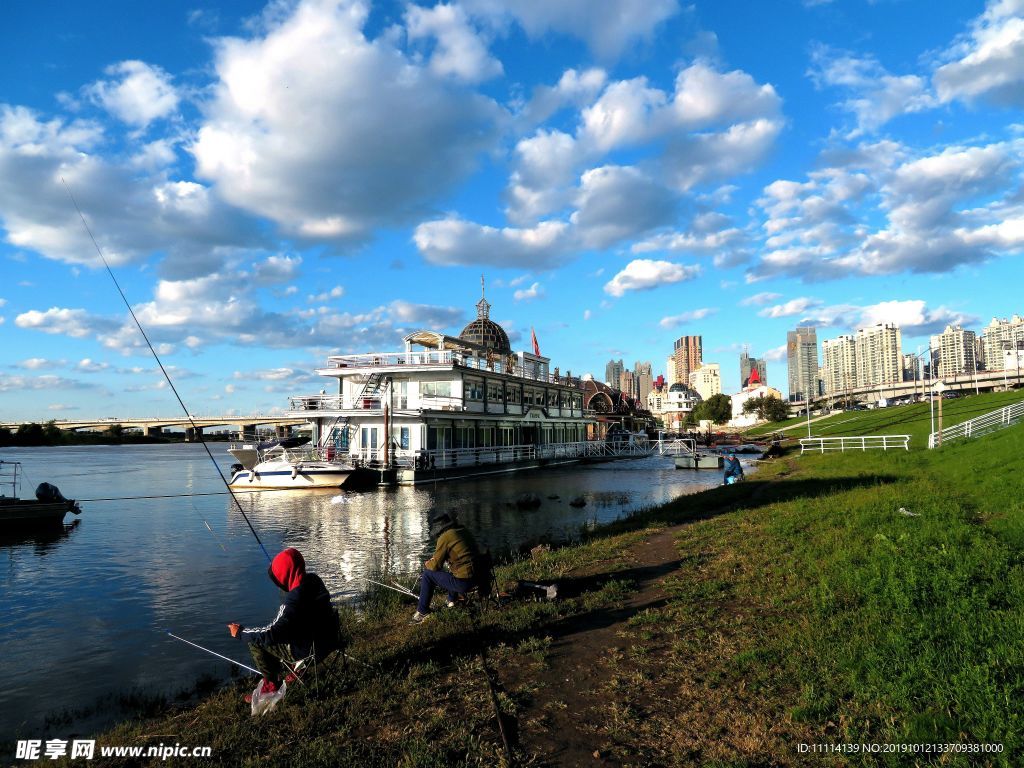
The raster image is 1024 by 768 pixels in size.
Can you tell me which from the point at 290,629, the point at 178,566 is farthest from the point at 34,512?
the point at 290,629

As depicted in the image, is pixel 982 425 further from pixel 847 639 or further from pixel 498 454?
pixel 847 639

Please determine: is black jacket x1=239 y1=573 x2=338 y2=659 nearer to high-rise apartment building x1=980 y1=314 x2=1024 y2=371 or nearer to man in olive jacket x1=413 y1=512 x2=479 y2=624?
man in olive jacket x1=413 y1=512 x2=479 y2=624

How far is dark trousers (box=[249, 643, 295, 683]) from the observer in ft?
21.1

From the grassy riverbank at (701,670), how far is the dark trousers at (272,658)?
281 millimetres

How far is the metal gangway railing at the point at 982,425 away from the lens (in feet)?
99.9

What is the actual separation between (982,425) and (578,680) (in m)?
36.3

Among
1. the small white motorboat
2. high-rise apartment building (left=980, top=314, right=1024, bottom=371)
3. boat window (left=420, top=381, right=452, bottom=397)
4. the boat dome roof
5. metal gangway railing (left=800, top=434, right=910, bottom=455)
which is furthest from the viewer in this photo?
high-rise apartment building (left=980, top=314, right=1024, bottom=371)

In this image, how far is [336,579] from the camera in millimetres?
14297

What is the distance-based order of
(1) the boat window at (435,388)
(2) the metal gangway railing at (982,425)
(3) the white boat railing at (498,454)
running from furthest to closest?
(1) the boat window at (435,388) < (3) the white boat railing at (498,454) < (2) the metal gangway railing at (982,425)

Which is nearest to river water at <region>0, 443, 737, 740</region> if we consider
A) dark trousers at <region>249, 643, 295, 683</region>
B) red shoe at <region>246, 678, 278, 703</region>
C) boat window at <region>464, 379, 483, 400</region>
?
red shoe at <region>246, 678, 278, 703</region>

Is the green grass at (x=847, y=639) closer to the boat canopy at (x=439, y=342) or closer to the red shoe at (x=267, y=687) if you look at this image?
the red shoe at (x=267, y=687)

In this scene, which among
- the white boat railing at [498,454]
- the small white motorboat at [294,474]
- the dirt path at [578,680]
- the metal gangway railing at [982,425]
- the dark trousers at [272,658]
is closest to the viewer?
the dirt path at [578,680]

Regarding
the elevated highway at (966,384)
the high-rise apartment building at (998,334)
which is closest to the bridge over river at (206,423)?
the elevated highway at (966,384)

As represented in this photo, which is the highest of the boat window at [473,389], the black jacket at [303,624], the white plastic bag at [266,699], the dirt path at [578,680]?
the boat window at [473,389]
